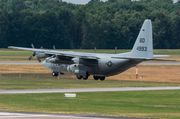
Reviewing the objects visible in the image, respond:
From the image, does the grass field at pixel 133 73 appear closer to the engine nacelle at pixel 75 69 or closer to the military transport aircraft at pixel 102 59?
the military transport aircraft at pixel 102 59

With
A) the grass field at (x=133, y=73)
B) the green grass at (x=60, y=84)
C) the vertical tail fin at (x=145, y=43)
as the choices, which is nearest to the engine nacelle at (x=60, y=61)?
the green grass at (x=60, y=84)

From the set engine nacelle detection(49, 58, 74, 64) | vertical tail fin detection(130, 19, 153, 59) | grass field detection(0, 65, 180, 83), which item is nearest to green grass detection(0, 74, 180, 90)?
engine nacelle detection(49, 58, 74, 64)

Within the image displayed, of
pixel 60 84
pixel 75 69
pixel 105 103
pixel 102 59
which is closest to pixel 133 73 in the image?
pixel 60 84

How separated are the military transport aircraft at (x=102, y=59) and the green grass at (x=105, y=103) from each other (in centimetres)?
549

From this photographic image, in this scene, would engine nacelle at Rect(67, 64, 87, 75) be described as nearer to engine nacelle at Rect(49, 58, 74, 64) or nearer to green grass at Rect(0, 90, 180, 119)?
engine nacelle at Rect(49, 58, 74, 64)

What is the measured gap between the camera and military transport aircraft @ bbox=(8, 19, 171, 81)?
184 feet

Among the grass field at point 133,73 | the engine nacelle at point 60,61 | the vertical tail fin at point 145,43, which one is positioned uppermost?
the vertical tail fin at point 145,43

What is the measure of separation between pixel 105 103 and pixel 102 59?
1588cm

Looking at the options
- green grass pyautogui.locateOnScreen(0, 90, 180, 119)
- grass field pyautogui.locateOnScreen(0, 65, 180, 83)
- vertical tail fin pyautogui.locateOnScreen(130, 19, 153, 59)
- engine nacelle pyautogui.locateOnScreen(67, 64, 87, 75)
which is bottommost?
grass field pyautogui.locateOnScreen(0, 65, 180, 83)

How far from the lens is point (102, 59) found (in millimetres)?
58906

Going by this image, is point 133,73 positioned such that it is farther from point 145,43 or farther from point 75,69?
point 145,43

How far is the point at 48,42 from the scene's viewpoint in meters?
194

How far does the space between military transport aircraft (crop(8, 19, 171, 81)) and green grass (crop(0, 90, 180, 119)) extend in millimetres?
5485

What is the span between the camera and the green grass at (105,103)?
120 feet
